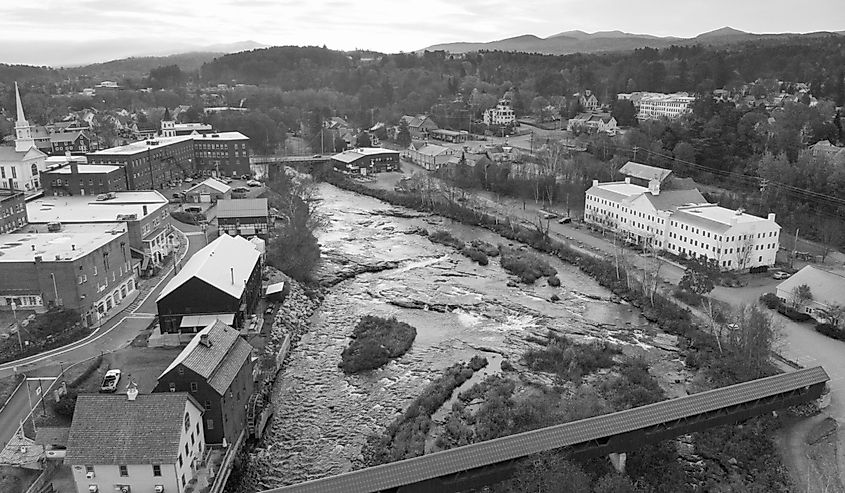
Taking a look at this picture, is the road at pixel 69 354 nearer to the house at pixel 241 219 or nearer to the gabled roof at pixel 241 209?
the house at pixel 241 219

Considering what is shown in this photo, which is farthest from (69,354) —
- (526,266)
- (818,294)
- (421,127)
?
(421,127)

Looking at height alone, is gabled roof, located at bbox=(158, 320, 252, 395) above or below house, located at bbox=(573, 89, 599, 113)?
below

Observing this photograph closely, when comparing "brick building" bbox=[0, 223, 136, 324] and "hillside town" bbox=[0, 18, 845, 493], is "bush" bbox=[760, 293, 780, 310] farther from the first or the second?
"brick building" bbox=[0, 223, 136, 324]

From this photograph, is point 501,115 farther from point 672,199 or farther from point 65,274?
point 65,274

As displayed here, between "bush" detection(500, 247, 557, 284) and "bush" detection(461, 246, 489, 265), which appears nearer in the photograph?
"bush" detection(500, 247, 557, 284)

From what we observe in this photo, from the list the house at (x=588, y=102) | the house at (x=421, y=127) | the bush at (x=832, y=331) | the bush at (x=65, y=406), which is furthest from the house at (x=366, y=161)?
the bush at (x=65, y=406)

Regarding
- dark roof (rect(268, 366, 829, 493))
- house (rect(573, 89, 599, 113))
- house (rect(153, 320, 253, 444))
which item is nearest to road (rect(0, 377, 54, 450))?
house (rect(153, 320, 253, 444))

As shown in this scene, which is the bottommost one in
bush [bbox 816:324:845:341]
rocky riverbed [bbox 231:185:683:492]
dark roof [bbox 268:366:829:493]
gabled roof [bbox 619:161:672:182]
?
rocky riverbed [bbox 231:185:683:492]
